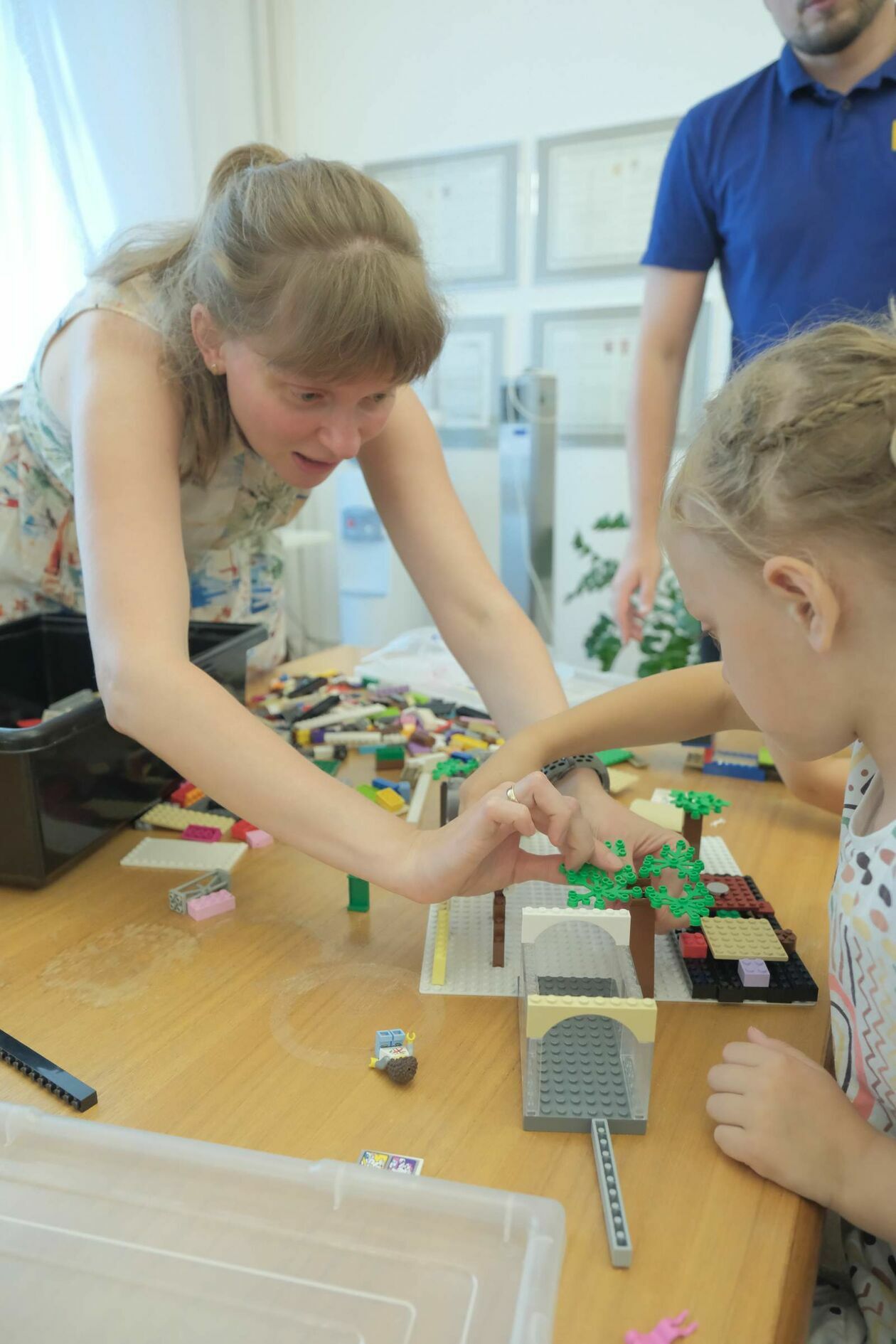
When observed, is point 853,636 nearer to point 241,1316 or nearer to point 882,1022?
point 882,1022

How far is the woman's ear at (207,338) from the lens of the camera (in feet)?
2.74

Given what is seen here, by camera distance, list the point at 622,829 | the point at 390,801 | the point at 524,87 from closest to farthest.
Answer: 1. the point at 622,829
2. the point at 390,801
3. the point at 524,87

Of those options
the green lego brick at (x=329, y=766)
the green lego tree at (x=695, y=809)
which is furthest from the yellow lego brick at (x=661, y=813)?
the green lego brick at (x=329, y=766)

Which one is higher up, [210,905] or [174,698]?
[174,698]

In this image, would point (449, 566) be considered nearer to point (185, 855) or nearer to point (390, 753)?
point (390, 753)

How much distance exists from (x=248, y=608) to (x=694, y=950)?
2.96 ft

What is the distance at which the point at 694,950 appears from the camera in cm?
71

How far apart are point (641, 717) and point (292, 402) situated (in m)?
0.42

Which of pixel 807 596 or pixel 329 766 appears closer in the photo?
pixel 807 596

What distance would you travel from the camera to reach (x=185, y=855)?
0.90 m

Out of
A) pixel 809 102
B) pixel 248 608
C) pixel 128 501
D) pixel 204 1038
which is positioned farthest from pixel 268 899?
pixel 809 102

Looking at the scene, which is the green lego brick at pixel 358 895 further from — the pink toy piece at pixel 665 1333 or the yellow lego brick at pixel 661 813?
the pink toy piece at pixel 665 1333

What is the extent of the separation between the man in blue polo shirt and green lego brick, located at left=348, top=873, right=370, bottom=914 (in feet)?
2.01

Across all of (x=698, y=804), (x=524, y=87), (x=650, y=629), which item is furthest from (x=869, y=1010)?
(x=524, y=87)
